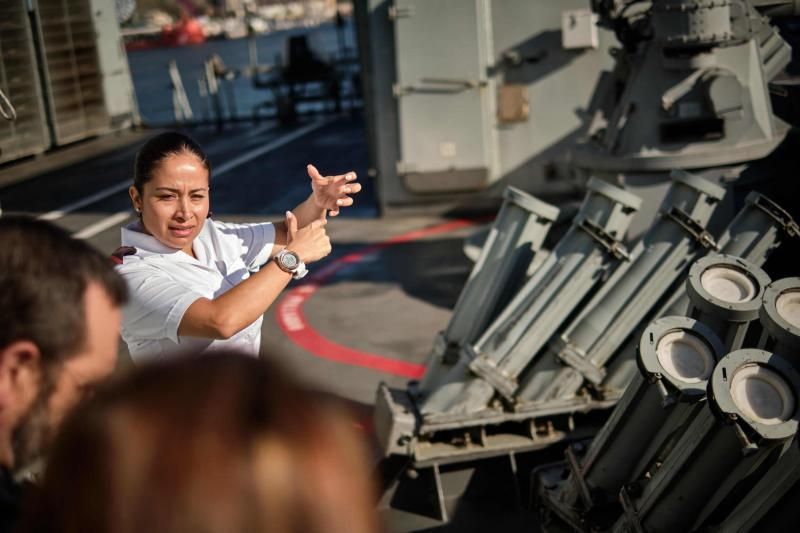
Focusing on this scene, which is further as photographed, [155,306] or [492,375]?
[492,375]

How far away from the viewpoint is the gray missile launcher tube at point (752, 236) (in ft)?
16.4

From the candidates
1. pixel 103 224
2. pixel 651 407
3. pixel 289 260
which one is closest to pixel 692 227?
pixel 651 407

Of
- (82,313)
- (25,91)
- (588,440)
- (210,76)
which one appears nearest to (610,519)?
(588,440)

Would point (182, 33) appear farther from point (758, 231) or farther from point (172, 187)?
point (172, 187)

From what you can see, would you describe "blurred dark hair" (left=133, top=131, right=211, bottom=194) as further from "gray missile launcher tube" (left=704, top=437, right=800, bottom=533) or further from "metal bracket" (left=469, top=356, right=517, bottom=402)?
"metal bracket" (left=469, top=356, right=517, bottom=402)

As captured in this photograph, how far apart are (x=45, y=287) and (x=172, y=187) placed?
154 cm

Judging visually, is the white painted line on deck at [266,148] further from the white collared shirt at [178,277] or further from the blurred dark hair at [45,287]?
the blurred dark hair at [45,287]

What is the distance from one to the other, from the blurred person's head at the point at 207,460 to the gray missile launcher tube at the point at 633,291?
4077 mm

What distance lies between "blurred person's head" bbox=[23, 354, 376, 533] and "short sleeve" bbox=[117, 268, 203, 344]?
72.2 inches

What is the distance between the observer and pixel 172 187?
324 cm

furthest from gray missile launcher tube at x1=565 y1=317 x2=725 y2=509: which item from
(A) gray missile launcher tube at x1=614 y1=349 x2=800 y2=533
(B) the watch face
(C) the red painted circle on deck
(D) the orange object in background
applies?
(D) the orange object in background

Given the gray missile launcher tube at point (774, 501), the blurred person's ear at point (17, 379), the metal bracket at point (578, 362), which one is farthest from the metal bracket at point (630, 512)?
the blurred person's ear at point (17, 379)

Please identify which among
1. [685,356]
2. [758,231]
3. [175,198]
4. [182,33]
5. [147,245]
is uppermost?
[175,198]

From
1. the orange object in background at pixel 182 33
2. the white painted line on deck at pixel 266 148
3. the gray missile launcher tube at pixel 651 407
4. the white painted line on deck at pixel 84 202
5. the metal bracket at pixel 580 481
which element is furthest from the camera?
the orange object in background at pixel 182 33
